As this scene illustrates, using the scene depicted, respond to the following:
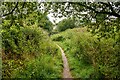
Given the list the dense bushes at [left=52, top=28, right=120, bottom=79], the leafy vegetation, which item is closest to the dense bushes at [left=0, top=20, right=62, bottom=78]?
the leafy vegetation

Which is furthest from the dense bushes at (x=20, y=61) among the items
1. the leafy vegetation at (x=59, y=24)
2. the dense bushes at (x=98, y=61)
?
the dense bushes at (x=98, y=61)

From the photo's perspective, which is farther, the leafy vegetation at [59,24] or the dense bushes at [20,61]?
the dense bushes at [20,61]

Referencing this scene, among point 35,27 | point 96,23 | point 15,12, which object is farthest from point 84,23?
point 35,27

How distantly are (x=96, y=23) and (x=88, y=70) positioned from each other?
5738mm

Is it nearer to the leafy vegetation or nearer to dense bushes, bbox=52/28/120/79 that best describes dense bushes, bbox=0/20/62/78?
the leafy vegetation

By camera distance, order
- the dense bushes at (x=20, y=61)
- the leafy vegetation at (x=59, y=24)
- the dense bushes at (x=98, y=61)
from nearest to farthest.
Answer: the leafy vegetation at (x=59, y=24)
the dense bushes at (x=98, y=61)
the dense bushes at (x=20, y=61)

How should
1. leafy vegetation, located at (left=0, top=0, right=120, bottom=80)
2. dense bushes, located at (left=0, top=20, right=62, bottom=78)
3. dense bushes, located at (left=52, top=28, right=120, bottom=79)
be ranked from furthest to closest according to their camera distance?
dense bushes, located at (left=0, top=20, right=62, bottom=78) → dense bushes, located at (left=52, top=28, right=120, bottom=79) → leafy vegetation, located at (left=0, top=0, right=120, bottom=80)

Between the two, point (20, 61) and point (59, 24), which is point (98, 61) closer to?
point (59, 24)

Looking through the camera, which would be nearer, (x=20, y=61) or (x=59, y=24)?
(x=20, y=61)

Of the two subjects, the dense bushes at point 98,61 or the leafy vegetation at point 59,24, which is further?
the dense bushes at point 98,61

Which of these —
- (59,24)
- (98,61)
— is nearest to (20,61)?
(59,24)

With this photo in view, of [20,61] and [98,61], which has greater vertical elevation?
[20,61]

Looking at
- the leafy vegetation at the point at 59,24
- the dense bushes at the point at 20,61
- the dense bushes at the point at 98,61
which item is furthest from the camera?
the dense bushes at the point at 20,61

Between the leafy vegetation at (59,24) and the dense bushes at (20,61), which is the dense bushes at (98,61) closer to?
the leafy vegetation at (59,24)
